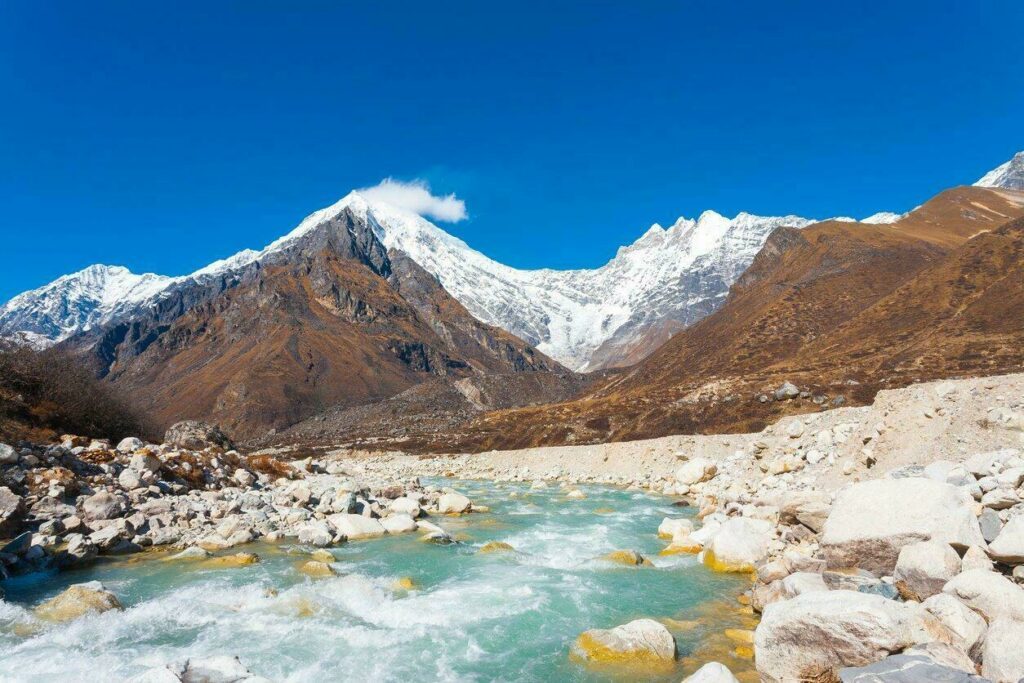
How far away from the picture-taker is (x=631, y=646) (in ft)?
36.3

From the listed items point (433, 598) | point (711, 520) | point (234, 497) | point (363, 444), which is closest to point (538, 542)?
point (711, 520)

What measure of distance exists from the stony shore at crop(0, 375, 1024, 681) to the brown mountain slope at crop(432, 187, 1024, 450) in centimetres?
4299

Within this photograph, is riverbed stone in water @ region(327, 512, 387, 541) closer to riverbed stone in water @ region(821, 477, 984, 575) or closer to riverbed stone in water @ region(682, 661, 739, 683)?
Answer: riverbed stone in water @ region(682, 661, 739, 683)

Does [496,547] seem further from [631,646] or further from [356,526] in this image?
[631,646]

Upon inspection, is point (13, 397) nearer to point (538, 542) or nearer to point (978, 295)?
point (538, 542)

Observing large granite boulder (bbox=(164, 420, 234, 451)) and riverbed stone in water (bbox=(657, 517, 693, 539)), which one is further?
large granite boulder (bbox=(164, 420, 234, 451))

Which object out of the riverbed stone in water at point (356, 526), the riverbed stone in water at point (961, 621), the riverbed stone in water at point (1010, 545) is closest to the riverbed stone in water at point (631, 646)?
the riverbed stone in water at point (961, 621)

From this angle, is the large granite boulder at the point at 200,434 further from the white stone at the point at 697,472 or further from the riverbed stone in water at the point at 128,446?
the white stone at the point at 697,472

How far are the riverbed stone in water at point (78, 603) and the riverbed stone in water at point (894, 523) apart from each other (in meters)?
16.4

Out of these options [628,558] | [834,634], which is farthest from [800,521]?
[834,634]

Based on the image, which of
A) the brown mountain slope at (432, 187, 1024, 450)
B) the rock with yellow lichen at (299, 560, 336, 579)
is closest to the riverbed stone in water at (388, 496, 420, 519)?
the rock with yellow lichen at (299, 560, 336, 579)

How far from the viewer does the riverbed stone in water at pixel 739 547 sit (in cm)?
1695

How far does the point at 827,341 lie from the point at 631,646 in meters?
104

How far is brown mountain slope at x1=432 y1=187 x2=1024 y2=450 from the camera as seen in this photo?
7306cm
